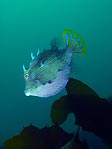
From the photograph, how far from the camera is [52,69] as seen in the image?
54.1 inches

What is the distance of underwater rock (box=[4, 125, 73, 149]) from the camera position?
5.89 feet

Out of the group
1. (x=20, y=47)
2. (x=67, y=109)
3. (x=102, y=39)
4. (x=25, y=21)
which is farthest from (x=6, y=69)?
(x=67, y=109)

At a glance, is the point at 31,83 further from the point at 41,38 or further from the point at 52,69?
the point at 41,38

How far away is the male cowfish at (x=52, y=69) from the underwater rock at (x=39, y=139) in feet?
1.75

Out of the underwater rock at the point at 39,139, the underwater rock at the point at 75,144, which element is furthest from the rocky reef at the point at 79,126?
the underwater rock at the point at 75,144

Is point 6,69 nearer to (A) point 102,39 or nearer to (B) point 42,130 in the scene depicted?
(A) point 102,39

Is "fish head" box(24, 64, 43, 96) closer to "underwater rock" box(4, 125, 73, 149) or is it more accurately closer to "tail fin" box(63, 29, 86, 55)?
"tail fin" box(63, 29, 86, 55)

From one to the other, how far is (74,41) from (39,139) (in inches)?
28.9

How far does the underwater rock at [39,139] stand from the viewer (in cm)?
180

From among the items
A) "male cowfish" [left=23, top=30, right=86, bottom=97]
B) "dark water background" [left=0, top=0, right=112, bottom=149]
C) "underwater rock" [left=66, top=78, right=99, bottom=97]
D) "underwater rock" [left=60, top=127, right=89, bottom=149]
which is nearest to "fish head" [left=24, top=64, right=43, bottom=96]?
"male cowfish" [left=23, top=30, right=86, bottom=97]

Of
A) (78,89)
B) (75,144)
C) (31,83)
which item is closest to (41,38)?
(78,89)

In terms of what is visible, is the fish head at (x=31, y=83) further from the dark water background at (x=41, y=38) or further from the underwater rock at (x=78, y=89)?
the dark water background at (x=41, y=38)

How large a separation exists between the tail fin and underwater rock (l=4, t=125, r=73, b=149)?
0.65 metres

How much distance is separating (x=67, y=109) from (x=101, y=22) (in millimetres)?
33277
